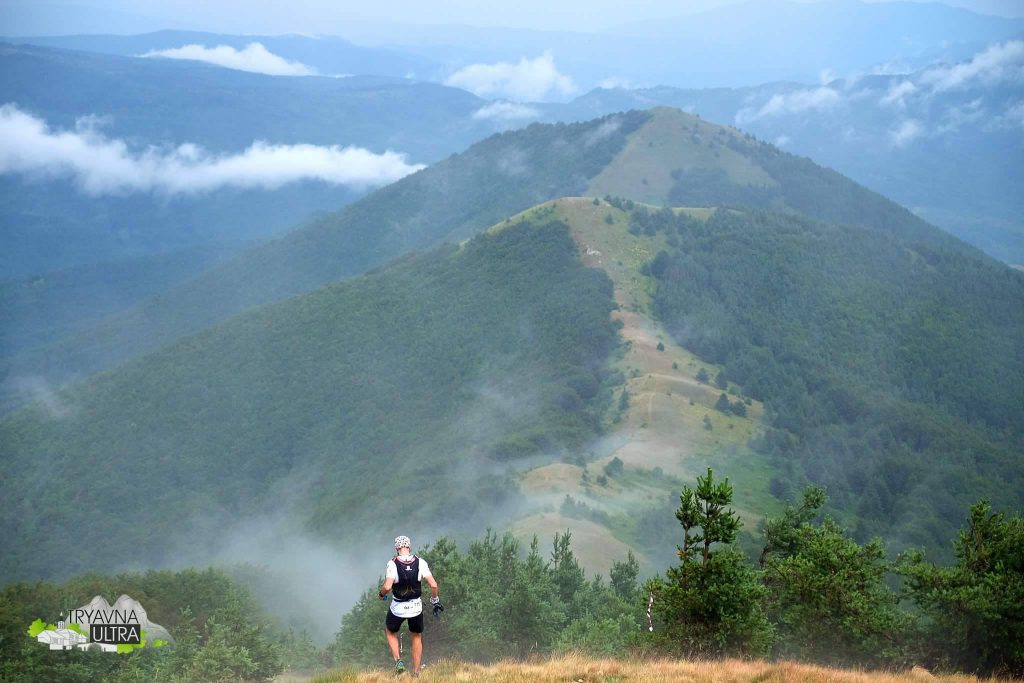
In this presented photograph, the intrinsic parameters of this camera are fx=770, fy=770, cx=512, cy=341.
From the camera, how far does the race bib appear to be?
61.8 ft

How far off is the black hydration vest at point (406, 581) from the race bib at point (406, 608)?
0.09 metres

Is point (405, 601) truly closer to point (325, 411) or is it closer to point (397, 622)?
point (397, 622)

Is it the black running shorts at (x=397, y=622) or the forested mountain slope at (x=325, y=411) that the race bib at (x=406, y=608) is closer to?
the black running shorts at (x=397, y=622)

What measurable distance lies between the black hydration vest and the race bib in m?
0.09

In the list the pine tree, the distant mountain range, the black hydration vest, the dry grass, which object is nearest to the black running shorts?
the black hydration vest

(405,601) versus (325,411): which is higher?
(325,411)

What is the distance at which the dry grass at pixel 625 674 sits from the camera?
1972 centimetres

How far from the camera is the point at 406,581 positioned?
1861 centimetres

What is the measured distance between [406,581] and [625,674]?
6.57m

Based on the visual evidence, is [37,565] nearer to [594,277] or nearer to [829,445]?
[594,277]

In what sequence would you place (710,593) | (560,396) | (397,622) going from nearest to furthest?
(397,622) → (710,593) → (560,396)

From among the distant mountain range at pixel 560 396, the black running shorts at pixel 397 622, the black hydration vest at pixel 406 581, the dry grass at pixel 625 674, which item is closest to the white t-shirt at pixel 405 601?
the black hydration vest at pixel 406 581

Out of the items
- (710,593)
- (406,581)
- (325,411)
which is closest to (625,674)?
(710,593)

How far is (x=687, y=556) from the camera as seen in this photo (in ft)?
77.4
